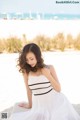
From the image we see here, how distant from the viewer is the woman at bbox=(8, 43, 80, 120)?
2.65 m

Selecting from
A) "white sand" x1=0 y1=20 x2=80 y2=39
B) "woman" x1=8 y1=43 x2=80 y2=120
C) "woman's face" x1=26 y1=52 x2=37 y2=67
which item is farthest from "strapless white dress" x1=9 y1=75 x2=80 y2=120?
"white sand" x1=0 y1=20 x2=80 y2=39

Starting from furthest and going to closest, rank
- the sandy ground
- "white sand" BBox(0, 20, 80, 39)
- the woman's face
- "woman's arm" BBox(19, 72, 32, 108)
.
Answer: "white sand" BBox(0, 20, 80, 39) < the sandy ground < "woman's arm" BBox(19, 72, 32, 108) < the woman's face

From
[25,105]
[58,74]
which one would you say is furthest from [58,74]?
[25,105]

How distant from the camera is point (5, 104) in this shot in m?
3.35

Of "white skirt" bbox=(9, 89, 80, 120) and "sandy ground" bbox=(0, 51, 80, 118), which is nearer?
"white skirt" bbox=(9, 89, 80, 120)

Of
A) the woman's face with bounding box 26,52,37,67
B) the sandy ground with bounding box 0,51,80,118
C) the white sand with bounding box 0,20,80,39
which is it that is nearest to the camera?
the woman's face with bounding box 26,52,37,67

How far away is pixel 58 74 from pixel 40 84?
1.16m

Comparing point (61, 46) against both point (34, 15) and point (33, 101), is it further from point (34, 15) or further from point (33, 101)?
point (33, 101)

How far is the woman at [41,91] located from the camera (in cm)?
265

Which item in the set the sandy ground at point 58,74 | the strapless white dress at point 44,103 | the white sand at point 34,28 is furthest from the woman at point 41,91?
the white sand at point 34,28

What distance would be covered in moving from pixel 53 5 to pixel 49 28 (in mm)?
547

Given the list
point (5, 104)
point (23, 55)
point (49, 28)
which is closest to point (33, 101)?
point (23, 55)

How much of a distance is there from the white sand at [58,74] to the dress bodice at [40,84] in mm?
686

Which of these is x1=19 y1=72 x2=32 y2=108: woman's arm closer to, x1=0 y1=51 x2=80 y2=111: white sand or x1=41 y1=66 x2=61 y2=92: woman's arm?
x1=41 y1=66 x2=61 y2=92: woman's arm
